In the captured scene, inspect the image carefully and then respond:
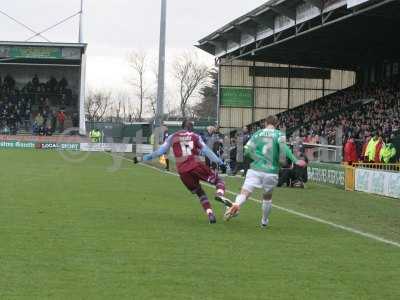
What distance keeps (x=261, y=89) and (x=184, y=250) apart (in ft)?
140

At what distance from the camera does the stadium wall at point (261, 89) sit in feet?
168

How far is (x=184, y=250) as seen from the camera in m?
10.1

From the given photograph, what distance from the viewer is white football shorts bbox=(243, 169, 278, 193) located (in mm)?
13031

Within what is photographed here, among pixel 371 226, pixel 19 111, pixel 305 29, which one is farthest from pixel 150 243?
pixel 19 111

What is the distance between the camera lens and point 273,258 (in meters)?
9.68

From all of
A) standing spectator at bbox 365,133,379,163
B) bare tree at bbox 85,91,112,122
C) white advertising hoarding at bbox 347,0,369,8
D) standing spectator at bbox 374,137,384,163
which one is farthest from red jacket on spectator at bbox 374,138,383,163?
bare tree at bbox 85,91,112,122

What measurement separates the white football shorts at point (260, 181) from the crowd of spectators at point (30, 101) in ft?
154

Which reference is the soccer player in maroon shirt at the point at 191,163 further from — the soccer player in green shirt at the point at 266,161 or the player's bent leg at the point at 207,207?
the soccer player in green shirt at the point at 266,161

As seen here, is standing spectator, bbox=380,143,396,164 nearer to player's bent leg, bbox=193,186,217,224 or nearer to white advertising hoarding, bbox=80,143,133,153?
player's bent leg, bbox=193,186,217,224

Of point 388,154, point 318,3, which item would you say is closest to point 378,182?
point 388,154

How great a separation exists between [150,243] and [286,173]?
15619mm

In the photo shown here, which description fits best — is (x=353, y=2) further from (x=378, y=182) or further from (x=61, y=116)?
(x=61, y=116)

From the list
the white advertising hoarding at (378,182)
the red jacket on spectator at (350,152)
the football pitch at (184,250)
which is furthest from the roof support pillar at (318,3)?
the football pitch at (184,250)

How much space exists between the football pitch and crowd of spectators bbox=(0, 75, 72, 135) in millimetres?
42003
